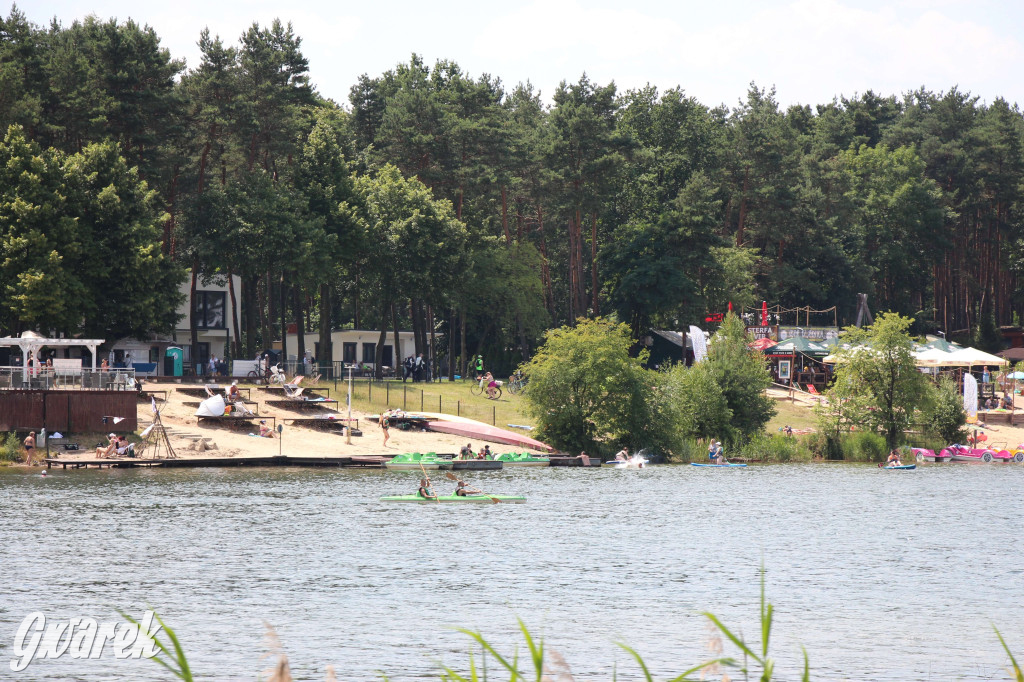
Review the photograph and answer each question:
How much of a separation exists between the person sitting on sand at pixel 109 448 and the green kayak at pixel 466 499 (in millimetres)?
15080

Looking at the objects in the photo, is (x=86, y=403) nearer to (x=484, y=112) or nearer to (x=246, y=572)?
(x=246, y=572)

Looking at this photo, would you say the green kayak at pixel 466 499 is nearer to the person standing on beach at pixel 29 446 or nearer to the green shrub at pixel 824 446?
the person standing on beach at pixel 29 446

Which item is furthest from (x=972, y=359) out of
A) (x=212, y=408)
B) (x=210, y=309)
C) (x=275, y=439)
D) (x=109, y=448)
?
(x=109, y=448)

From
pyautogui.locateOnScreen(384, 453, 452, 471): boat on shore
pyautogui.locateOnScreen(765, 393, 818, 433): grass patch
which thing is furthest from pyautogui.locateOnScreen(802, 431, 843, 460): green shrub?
pyautogui.locateOnScreen(384, 453, 452, 471): boat on shore

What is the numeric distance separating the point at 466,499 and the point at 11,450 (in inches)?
856

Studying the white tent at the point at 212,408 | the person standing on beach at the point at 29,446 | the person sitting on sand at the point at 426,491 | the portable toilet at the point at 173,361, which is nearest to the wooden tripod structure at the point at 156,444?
the white tent at the point at 212,408

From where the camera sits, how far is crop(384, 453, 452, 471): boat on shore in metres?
54.2

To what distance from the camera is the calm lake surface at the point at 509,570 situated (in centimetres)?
2145

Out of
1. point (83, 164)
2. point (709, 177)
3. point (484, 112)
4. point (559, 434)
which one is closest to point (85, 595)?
point (559, 434)

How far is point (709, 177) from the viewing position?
342 feet

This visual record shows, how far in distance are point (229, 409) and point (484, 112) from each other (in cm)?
4460

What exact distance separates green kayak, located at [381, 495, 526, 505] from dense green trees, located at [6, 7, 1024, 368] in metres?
26.6

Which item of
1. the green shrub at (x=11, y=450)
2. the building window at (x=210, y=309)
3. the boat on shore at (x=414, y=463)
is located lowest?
the boat on shore at (x=414, y=463)

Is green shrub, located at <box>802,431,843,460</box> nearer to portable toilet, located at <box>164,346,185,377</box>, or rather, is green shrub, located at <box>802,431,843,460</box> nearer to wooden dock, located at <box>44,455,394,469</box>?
wooden dock, located at <box>44,455,394,469</box>
